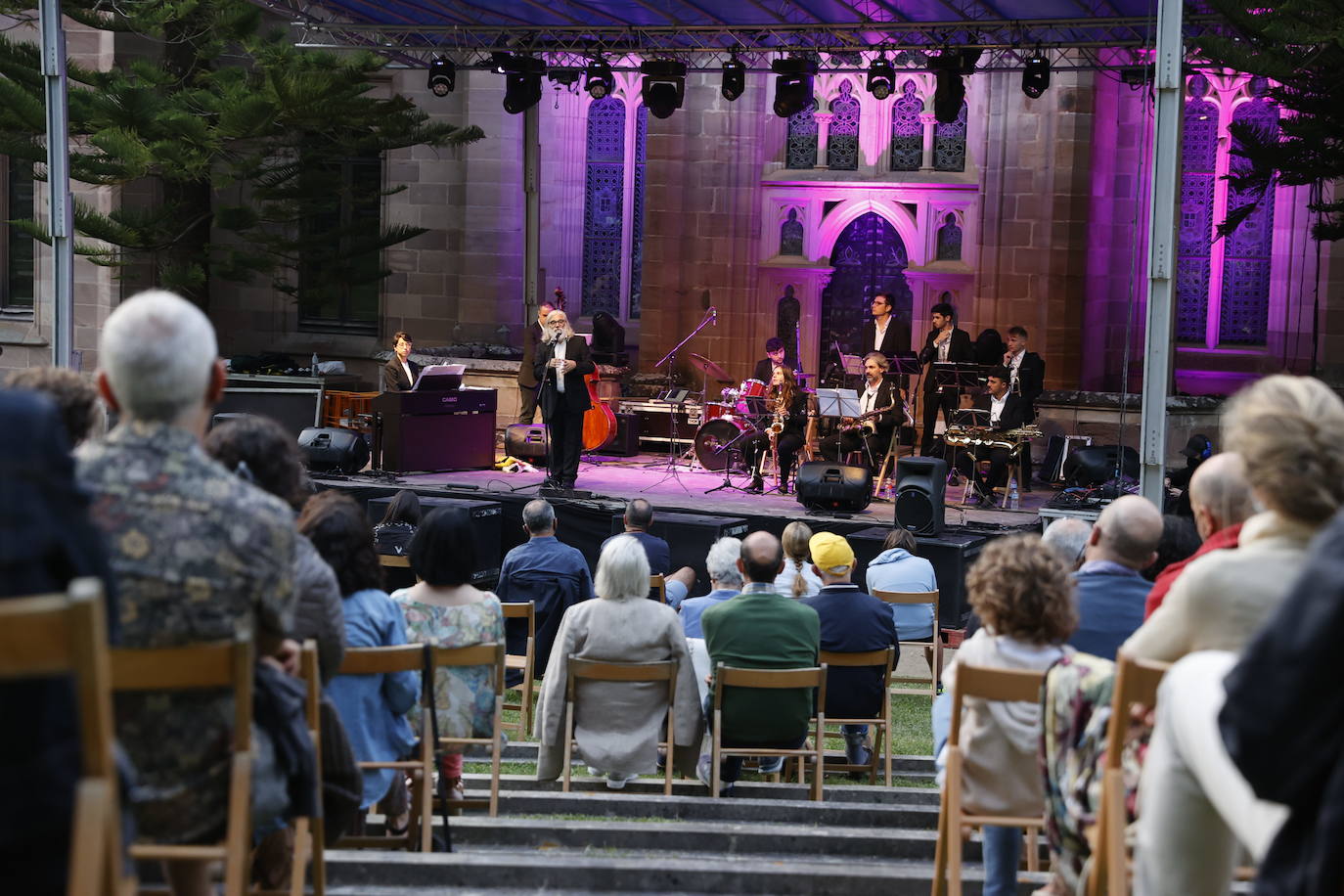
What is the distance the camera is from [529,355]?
14.8 meters

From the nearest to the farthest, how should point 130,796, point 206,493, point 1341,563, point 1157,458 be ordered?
point 1341,563 < point 130,796 < point 206,493 < point 1157,458

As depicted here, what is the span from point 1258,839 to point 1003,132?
46.7 feet

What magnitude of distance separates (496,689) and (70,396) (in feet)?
6.04

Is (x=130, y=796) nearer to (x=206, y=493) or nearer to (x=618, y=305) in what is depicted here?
(x=206, y=493)

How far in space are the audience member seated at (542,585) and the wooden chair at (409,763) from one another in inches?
114

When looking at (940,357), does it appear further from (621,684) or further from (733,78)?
(621,684)

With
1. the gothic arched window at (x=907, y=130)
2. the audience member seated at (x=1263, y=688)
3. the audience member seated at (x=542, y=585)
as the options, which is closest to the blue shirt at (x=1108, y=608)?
the audience member seated at (x=1263, y=688)

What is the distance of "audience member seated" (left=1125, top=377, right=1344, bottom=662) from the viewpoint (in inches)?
94.4

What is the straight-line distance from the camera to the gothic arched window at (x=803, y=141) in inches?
649

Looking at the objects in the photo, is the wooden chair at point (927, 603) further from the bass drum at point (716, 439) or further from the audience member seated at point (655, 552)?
the bass drum at point (716, 439)

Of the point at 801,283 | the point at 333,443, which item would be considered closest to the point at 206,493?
the point at 333,443

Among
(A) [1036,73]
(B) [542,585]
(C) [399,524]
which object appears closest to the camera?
(B) [542,585]

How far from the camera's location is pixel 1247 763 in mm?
1882

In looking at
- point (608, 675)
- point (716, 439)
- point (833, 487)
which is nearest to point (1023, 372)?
point (833, 487)
